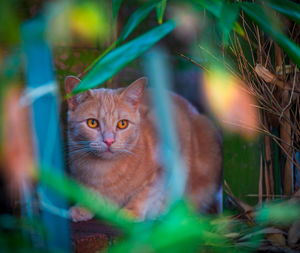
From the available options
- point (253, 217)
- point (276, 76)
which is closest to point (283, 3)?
point (276, 76)

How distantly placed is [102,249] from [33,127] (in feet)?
1.67

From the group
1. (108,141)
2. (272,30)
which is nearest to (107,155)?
(108,141)

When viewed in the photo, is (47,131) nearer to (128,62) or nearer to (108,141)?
(128,62)

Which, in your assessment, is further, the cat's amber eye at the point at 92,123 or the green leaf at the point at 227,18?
the cat's amber eye at the point at 92,123

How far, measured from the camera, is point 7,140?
0.62 meters

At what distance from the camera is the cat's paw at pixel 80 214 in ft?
4.04

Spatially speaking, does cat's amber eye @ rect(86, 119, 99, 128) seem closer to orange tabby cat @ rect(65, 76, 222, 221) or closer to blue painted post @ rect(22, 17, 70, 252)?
orange tabby cat @ rect(65, 76, 222, 221)

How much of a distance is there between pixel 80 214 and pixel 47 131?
535mm

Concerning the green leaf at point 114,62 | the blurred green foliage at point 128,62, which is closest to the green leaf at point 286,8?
the blurred green foliage at point 128,62

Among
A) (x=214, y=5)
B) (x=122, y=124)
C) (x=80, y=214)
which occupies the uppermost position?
(x=214, y=5)

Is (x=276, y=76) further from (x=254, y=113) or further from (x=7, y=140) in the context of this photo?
(x=7, y=140)

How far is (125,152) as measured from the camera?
4.26 ft

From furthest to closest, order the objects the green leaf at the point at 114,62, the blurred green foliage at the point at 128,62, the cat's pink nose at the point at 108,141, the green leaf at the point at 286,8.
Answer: the cat's pink nose at the point at 108,141 → the green leaf at the point at 286,8 → the green leaf at the point at 114,62 → the blurred green foliage at the point at 128,62

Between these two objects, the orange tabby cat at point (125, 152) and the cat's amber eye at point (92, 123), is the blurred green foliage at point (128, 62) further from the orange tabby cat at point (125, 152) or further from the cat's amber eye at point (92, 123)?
the cat's amber eye at point (92, 123)
